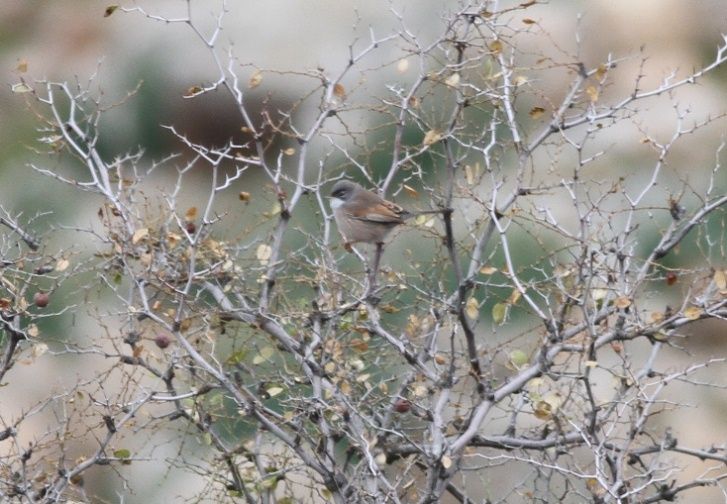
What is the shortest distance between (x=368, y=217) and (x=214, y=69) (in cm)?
887

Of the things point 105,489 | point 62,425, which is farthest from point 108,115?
point 62,425

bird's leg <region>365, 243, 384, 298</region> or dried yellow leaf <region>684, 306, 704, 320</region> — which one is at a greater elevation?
bird's leg <region>365, 243, 384, 298</region>

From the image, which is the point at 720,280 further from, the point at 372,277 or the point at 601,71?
the point at 372,277

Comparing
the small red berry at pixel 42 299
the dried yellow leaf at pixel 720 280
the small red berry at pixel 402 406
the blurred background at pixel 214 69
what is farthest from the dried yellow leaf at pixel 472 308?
the blurred background at pixel 214 69

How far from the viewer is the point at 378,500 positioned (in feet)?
13.4

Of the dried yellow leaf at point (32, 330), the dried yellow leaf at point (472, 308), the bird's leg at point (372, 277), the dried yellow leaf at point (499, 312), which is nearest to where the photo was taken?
the dried yellow leaf at point (472, 308)

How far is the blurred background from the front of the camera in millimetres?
12789

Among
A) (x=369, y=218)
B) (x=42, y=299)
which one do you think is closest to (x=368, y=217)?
(x=369, y=218)

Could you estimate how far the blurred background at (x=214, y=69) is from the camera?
12789mm

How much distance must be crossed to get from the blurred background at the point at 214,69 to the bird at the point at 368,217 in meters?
5.40

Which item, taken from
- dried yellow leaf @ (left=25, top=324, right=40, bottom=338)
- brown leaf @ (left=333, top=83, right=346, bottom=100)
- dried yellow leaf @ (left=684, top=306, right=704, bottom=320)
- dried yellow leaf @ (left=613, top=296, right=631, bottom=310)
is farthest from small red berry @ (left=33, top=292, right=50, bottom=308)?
dried yellow leaf @ (left=684, top=306, right=704, bottom=320)

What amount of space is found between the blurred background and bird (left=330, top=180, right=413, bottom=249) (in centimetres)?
540

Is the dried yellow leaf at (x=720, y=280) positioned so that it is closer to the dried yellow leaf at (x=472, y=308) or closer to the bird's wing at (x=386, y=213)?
the dried yellow leaf at (x=472, y=308)

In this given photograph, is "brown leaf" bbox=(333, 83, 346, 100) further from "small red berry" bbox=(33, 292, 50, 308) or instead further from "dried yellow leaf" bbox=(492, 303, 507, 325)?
"small red berry" bbox=(33, 292, 50, 308)
